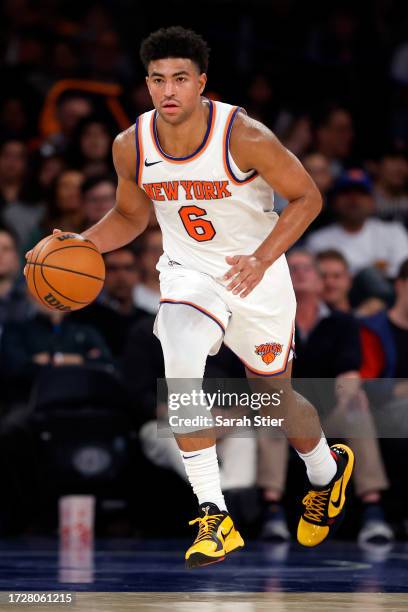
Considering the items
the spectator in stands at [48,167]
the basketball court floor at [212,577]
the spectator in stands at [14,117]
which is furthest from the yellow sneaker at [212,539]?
the spectator in stands at [14,117]

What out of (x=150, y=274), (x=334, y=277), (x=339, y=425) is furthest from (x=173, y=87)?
(x=150, y=274)

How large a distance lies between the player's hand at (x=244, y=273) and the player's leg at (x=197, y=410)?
23 centimetres

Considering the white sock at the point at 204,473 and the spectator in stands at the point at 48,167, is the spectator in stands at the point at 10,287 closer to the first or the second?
the spectator in stands at the point at 48,167

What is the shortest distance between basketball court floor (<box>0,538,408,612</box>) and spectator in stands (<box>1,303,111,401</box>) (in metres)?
1.16

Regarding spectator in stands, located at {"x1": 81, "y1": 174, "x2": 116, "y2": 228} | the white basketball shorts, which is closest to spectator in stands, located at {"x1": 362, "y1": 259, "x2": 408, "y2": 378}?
spectator in stands, located at {"x1": 81, "y1": 174, "x2": 116, "y2": 228}

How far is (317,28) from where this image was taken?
539 inches

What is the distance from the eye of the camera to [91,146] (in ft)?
34.8

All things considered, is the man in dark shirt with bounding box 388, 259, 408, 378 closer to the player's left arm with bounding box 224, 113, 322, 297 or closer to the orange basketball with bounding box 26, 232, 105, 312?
the player's left arm with bounding box 224, 113, 322, 297

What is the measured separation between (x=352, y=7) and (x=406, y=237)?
4677mm

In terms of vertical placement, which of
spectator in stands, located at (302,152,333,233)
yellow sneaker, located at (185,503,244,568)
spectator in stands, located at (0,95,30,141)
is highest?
spectator in stands, located at (0,95,30,141)

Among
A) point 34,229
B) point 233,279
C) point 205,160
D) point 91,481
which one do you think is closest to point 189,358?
point 233,279

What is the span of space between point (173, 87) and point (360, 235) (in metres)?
4.84

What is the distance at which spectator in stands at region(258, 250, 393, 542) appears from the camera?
25.4ft

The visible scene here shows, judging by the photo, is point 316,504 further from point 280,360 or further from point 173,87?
point 173,87
